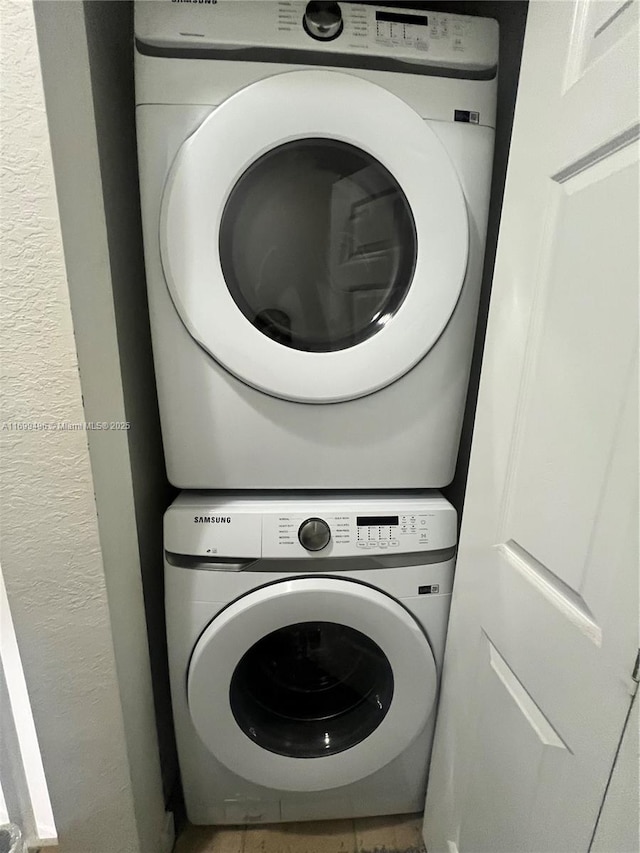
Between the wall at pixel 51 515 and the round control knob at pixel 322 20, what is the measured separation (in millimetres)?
381

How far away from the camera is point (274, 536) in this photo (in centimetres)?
83

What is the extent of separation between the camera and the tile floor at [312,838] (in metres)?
1.00

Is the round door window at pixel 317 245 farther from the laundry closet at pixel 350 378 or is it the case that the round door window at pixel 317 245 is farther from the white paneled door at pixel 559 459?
the white paneled door at pixel 559 459

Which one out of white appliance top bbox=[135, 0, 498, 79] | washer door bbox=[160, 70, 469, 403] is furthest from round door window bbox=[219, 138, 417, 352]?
white appliance top bbox=[135, 0, 498, 79]

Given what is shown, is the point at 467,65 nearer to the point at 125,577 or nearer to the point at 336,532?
the point at 336,532

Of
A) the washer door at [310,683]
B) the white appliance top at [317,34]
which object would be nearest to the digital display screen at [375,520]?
the washer door at [310,683]

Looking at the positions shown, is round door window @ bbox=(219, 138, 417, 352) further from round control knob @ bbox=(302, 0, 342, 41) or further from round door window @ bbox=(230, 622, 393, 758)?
round door window @ bbox=(230, 622, 393, 758)

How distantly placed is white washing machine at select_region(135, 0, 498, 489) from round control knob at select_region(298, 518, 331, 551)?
0.08 meters

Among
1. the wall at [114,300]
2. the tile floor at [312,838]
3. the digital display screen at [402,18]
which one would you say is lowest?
the tile floor at [312,838]

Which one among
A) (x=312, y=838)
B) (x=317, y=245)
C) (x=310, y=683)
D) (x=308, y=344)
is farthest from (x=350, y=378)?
(x=312, y=838)

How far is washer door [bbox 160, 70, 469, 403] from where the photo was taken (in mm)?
716

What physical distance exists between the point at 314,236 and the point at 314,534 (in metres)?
0.52

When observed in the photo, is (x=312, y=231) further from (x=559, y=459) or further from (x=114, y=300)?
(x=559, y=459)

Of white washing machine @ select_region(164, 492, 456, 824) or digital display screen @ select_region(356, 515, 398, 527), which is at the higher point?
digital display screen @ select_region(356, 515, 398, 527)
